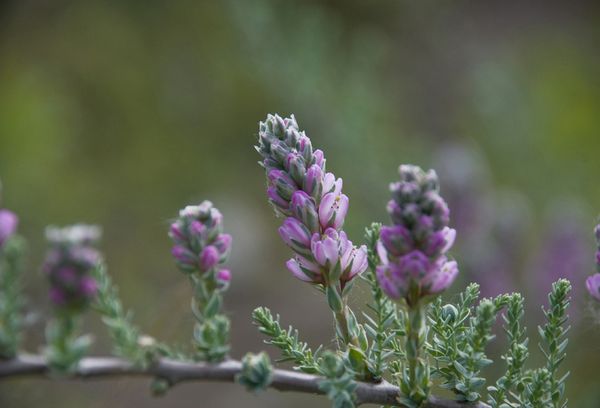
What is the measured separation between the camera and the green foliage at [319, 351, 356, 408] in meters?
0.65

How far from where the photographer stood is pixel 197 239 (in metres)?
0.70

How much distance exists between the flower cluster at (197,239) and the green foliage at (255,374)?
0.11 metres

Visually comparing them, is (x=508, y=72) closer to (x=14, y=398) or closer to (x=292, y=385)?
(x=14, y=398)

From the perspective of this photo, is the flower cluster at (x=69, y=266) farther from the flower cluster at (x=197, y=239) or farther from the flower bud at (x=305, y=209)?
the flower bud at (x=305, y=209)

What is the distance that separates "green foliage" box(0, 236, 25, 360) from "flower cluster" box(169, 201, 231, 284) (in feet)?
0.50

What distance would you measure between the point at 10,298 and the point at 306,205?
0.30 metres

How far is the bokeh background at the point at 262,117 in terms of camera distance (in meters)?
2.27

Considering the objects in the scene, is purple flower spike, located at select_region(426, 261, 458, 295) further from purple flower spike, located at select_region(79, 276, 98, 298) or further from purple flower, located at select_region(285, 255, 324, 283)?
purple flower spike, located at select_region(79, 276, 98, 298)

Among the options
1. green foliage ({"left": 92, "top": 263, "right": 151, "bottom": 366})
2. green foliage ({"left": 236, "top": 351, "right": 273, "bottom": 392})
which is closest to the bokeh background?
green foliage ({"left": 92, "top": 263, "right": 151, "bottom": 366})

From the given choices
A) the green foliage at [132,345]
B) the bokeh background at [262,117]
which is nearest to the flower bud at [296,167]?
the green foliage at [132,345]

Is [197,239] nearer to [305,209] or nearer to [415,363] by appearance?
[305,209]

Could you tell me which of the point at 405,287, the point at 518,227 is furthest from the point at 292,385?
the point at 518,227

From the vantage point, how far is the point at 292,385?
0.68 meters

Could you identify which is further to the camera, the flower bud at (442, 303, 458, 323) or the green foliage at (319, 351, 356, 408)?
the flower bud at (442, 303, 458, 323)
